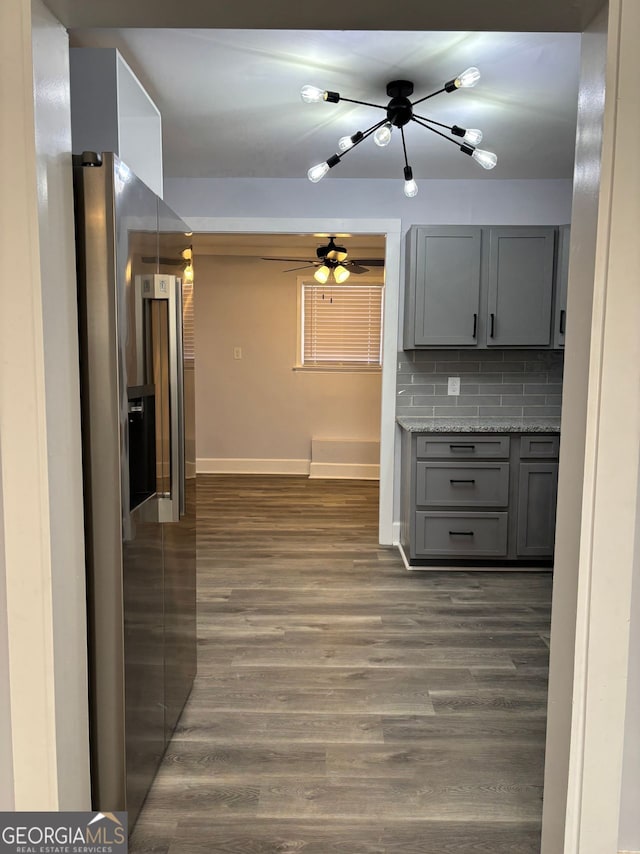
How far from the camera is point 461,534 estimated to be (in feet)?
12.6

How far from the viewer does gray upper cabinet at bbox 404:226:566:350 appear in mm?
3881

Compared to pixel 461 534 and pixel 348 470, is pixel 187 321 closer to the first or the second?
pixel 461 534

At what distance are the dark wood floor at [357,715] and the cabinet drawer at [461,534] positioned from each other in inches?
6.5

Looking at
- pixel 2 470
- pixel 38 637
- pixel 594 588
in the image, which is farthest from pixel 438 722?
pixel 2 470

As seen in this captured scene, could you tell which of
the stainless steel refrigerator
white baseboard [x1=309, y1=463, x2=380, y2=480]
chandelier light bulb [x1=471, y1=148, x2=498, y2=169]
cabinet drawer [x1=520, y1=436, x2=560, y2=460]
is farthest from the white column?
white baseboard [x1=309, y1=463, x2=380, y2=480]

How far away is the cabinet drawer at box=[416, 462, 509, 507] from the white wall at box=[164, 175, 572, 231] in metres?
1.77

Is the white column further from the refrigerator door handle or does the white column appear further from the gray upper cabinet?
the gray upper cabinet

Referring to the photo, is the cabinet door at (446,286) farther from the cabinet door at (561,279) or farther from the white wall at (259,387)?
the white wall at (259,387)

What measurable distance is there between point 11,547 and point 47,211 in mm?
692

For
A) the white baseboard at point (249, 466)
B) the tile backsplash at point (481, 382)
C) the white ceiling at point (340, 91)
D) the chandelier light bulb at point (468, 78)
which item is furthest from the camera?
the white baseboard at point (249, 466)

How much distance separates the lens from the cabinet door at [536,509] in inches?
150

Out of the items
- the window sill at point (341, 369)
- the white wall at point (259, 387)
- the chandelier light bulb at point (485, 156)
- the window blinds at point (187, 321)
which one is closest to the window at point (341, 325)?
the window sill at point (341, 369)

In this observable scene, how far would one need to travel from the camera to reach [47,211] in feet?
3.92

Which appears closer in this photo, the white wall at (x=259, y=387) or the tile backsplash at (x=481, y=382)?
the tile backsplash at (x=481, y=382)
